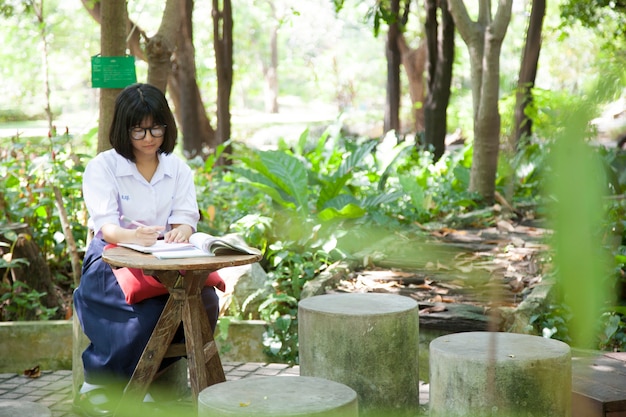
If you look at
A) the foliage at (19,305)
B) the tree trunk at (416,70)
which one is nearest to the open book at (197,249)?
the foliage at (19,305)

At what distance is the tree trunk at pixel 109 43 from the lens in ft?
17.3

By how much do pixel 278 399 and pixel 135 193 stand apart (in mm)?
1620

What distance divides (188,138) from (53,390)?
31.9 ft

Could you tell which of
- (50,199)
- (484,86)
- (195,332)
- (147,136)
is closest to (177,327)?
(195,332)

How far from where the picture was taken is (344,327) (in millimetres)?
4070

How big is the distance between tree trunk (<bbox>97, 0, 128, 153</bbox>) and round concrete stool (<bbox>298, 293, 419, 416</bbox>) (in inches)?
79.9

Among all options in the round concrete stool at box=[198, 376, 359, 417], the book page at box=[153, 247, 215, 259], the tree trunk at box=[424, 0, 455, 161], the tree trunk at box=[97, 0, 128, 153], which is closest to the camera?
the round concrete stool at box=[198, 376, 359, 417]

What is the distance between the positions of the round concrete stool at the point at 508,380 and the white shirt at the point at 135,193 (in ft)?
5.21

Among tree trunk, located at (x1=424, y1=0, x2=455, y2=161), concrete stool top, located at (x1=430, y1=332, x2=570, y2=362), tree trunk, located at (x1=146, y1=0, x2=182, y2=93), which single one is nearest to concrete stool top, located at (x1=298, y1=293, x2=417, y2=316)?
concrete stool top, located at (x1=430, y1=332, x2=570, y2=362)

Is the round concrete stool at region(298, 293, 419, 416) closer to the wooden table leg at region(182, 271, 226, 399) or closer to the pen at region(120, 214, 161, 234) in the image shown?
the wooden table leg at region(182, 271, 226, 399)

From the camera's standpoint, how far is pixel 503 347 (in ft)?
11.5

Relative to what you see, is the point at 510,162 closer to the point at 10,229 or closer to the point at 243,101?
the point at 10,229

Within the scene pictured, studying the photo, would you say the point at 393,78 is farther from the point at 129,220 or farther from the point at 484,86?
the point at 129,220

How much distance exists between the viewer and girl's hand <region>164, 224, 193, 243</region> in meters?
4.02
